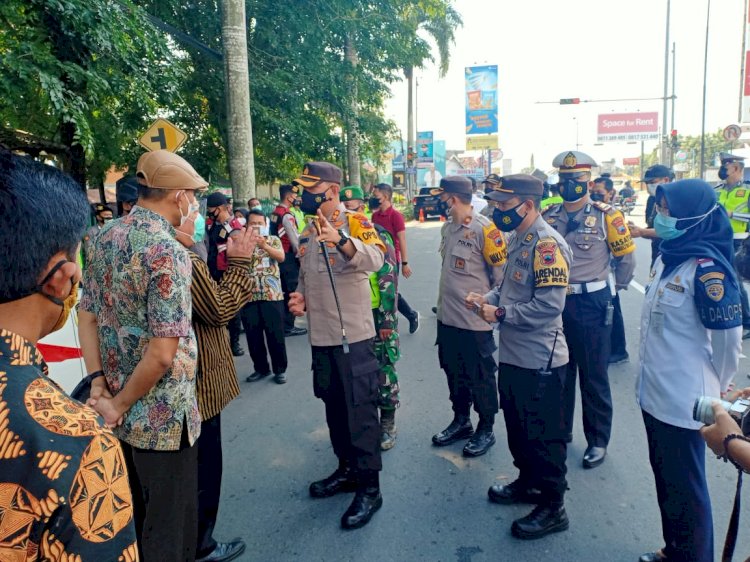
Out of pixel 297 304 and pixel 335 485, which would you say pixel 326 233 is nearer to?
pixel 297 304

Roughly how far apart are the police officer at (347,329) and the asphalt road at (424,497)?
22 centimetres

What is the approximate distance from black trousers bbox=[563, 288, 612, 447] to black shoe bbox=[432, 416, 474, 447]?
0.77 m

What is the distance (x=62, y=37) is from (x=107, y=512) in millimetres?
7027

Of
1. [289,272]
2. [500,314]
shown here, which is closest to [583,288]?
[500,314]

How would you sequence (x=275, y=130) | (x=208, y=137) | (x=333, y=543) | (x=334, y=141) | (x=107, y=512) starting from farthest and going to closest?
(x=334, y=141), (x=208, y=137), (x=275, y=130), (x=333, y=543), (x=107, y=512)

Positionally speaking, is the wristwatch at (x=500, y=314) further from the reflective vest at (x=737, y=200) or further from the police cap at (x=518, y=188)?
the reflective vest at (x=737, y=200)

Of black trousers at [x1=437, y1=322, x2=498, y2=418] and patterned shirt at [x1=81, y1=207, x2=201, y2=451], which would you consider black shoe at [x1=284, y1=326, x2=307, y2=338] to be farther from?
patterned shirt at [x1=81, y1=207, x2=201, y2=451]

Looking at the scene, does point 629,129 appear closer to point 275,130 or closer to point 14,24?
point 275,130

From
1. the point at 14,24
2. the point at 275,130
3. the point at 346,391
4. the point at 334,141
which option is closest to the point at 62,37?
the point at 14,24

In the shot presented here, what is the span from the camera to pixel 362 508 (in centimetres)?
302

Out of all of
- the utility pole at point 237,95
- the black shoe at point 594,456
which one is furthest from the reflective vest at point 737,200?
the utility pole at point 237,95

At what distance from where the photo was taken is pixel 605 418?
12.1ft

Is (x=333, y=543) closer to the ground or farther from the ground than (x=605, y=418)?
closer to the ground

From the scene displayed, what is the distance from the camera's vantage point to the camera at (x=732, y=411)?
168 cm
